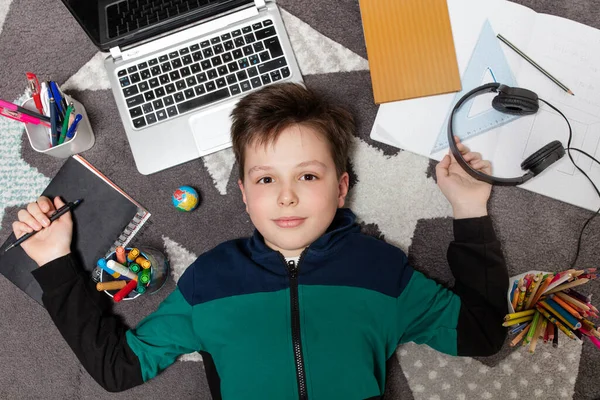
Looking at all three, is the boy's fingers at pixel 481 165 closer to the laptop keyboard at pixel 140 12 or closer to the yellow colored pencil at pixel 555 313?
the yellow colored pencil at pixel 555 313

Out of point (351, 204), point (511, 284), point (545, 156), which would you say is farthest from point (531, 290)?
point (351, 204)

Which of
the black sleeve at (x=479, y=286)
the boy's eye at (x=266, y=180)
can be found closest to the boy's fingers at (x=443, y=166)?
the black sleeve at (x=479, y=286)

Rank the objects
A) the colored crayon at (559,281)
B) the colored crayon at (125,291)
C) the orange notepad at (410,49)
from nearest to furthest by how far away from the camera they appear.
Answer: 1. the colored crayon at (559,281)
2. the colored crayon at (125,291)
3. the orange notepad at (410,49)

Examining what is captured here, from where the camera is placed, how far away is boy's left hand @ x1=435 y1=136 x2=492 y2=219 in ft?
3.06

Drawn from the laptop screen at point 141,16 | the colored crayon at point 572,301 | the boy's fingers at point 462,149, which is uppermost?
the laptop screen at point 141,16

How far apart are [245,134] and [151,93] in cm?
24

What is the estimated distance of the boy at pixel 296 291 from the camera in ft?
2.74

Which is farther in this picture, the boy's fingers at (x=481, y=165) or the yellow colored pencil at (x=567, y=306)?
the boy's fingers at (x=481, y=165)

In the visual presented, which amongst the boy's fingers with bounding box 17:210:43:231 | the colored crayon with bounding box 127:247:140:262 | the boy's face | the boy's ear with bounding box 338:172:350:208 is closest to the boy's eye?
the boy's face

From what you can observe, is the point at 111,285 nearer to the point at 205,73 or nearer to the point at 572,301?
the point at 205,73

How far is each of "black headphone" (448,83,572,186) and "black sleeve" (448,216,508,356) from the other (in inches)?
3.7

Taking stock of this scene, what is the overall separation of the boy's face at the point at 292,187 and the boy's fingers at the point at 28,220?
47 cm

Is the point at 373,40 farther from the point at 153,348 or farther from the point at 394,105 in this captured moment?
the point at 153,348

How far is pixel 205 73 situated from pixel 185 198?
10.4 inches
